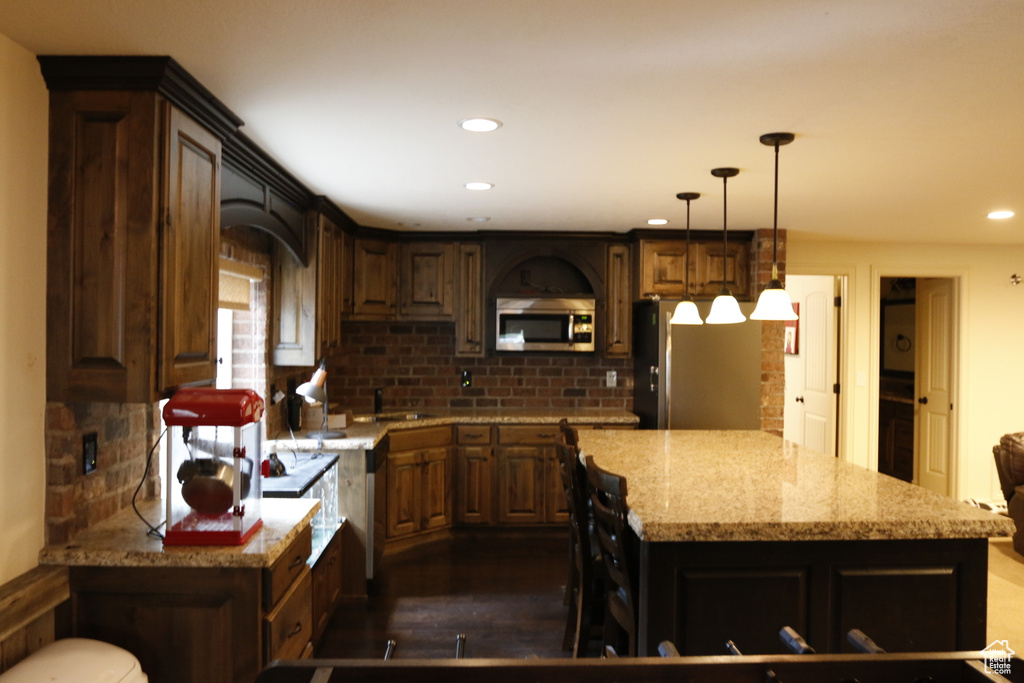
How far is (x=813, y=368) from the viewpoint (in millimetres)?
6426

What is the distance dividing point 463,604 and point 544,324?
7.45 feet

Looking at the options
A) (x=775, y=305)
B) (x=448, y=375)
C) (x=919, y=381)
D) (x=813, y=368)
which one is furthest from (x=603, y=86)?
(x=919, y=381)

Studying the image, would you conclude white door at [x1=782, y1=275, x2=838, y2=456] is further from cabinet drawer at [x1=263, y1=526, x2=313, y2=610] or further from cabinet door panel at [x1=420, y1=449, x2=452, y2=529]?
cabinet drawer at [x1=263, y1=526, x2=313, y2=610]

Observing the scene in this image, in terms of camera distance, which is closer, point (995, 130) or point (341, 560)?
point (995, 130)

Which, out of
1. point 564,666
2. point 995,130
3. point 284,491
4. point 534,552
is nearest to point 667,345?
point 534,552

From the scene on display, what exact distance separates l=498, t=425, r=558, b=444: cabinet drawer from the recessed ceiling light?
111 inches

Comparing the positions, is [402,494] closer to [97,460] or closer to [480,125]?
[97,460]

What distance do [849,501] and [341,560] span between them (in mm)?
2719

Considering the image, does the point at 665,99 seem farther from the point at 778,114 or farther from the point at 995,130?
the point at 995,130

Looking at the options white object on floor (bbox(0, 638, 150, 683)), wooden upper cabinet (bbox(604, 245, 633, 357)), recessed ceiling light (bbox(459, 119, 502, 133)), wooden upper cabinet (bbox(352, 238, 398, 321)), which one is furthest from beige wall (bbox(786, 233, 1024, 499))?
white object on floor (bbox(0, 638, 150, 683))

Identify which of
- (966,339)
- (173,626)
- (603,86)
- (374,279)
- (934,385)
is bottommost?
(173,626)

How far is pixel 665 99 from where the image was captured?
2.38 metres

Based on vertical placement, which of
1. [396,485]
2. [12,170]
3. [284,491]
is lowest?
[396,485]

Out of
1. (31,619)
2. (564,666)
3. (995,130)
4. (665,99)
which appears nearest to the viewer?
(564,666)
